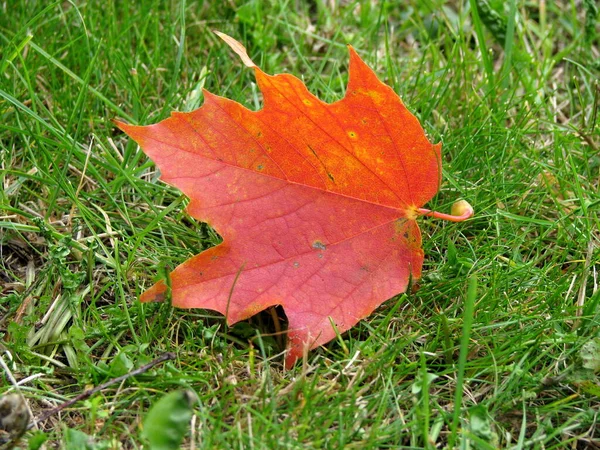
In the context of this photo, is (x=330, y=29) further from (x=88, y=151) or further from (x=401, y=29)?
(x=88, y=151)

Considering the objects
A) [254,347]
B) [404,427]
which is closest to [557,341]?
[404,427]

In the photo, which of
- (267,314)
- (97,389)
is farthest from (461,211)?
(97,389)

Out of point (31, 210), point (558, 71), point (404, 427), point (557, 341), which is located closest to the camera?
point (404, 427)

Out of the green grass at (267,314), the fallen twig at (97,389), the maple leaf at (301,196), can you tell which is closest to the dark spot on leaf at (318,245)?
the maple leaf at (301,196)

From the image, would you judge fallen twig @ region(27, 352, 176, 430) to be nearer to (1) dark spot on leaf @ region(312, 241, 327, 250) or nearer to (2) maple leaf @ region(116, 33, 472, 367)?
(2) maple leaf @ region(116, 33, 472, 367)

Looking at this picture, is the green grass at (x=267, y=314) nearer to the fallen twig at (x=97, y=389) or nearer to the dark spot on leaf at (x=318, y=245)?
the fallen twig at (x=97, y=389)

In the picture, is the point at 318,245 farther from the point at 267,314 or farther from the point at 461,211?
the point at 461,211
